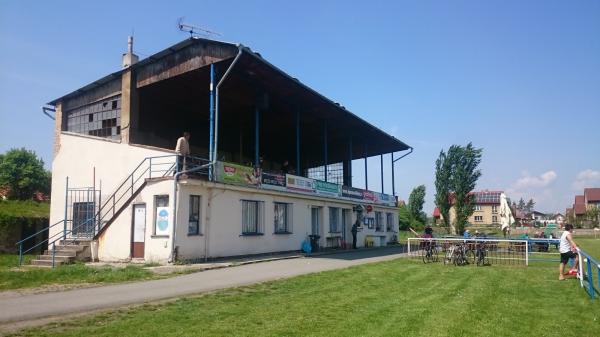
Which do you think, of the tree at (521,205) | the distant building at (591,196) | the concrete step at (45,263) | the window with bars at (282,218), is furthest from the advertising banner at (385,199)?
the tree at (521,205)

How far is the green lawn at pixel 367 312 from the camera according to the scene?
6.78 meters

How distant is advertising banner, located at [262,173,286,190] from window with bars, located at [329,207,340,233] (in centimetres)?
589

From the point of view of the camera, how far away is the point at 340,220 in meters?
28.8

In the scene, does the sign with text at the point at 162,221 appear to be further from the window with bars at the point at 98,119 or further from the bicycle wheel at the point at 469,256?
the bicycle wheel at the point at 469,256

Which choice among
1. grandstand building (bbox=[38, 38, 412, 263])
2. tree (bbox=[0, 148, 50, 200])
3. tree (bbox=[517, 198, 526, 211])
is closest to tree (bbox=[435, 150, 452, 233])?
grandstand building (bbox=[38, 38, 412, 263])

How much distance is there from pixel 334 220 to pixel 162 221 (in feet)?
43.5

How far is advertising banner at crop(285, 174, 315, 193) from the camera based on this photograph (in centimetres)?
2316

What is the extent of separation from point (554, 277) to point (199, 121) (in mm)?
20066

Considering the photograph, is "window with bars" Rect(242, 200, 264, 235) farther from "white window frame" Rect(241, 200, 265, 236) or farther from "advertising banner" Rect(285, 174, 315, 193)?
"advertising banner" Rect(285, 174, 315, 193)

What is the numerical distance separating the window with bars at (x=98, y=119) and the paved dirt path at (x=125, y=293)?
35.0 ft

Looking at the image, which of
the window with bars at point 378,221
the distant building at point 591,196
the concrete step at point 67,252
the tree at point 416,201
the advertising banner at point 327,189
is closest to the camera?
the concrete step at point 67,252

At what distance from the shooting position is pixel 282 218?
23.0m

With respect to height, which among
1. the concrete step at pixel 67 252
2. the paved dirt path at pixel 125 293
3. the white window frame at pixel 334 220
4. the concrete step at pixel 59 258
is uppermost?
the white window frame at pixel 334 220

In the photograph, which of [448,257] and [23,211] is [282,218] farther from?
[23,211]
